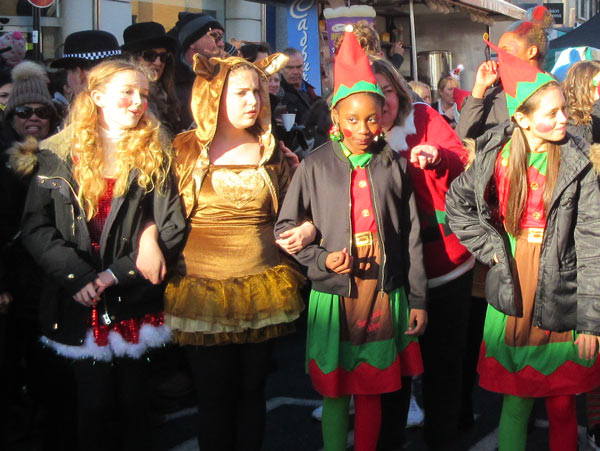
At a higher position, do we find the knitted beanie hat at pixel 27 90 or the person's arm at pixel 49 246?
the knitted beanie hat at pixel 27 90

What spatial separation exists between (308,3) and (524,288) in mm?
6371

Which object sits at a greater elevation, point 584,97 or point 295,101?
point 295,101

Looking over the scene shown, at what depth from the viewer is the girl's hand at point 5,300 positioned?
368 cm

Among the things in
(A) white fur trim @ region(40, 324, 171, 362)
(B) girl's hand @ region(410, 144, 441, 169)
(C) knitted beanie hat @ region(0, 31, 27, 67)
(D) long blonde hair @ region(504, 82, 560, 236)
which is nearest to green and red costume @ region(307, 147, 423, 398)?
(B) girl's hand @ region(410, 144, 441, 169)

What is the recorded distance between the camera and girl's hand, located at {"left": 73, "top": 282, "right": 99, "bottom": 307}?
3418mm

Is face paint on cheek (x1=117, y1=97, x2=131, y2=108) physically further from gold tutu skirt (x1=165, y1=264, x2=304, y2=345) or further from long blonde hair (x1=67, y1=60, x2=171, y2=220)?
gold tutu skirt (x1=165, y1=264, x2=304, y2=345)

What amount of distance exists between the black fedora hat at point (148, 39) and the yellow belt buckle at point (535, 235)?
2.70m

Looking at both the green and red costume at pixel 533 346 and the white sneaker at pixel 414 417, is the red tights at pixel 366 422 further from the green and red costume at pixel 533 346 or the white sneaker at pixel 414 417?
the white sneaker at pixel 414 417

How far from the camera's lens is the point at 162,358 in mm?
5449

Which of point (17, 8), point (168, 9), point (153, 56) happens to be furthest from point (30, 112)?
point (168, 9)

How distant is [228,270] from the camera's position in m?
3.60

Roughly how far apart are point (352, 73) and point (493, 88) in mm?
1478

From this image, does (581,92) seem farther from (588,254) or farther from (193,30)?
(193,30)

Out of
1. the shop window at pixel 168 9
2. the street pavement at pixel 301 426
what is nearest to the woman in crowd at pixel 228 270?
the street pavement at pixel 301 426
